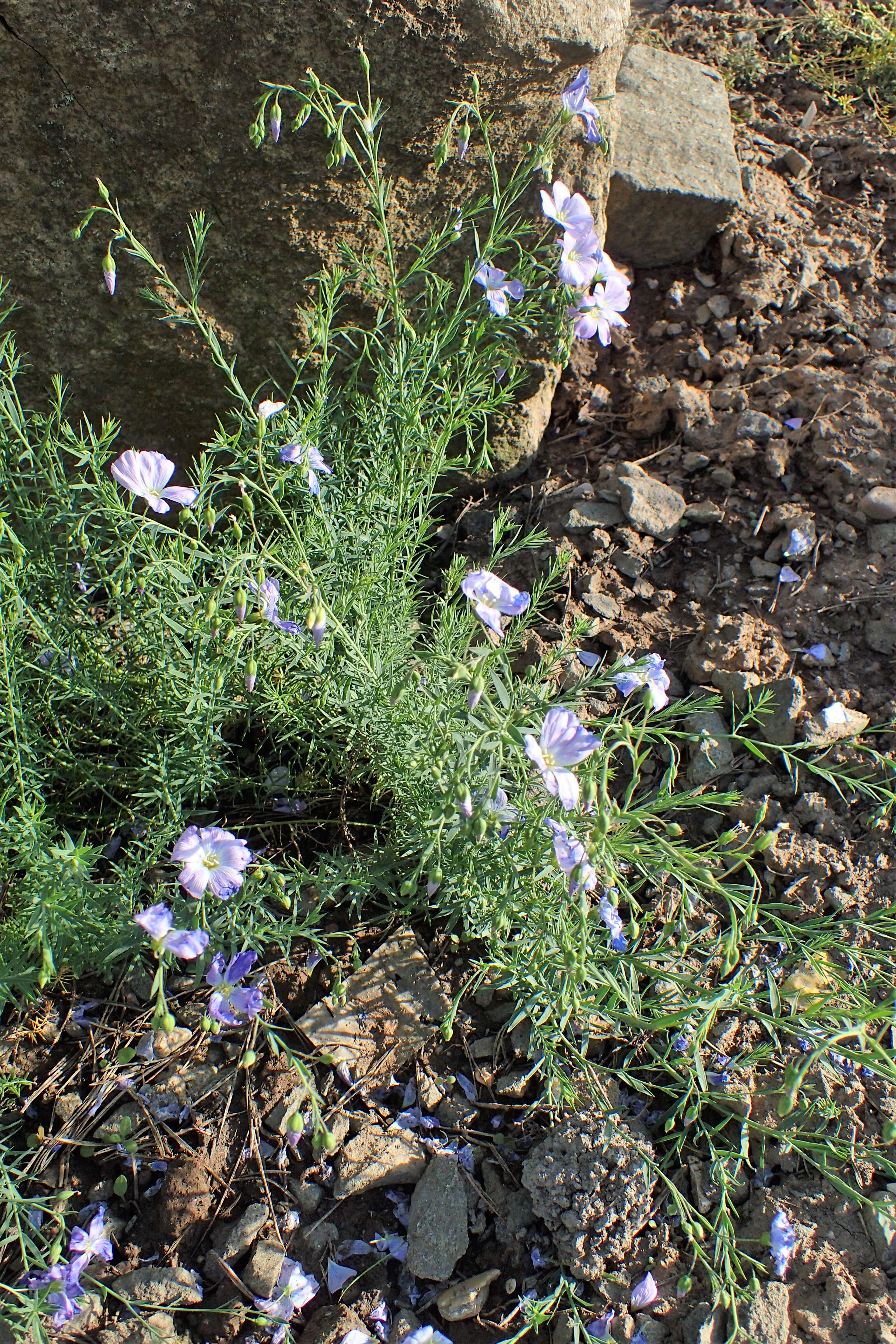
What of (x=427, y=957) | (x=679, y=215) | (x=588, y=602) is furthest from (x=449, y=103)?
(x=427, y=957)

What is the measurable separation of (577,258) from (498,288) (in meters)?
0.20

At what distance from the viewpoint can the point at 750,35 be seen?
3883 mm

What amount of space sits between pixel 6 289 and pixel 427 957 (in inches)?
79.4

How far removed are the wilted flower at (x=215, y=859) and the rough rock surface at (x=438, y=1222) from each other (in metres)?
0.80

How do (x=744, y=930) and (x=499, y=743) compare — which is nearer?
(x=499, y=743)

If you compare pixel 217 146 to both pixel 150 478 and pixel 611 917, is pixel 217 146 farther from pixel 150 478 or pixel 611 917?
pixel 611 917

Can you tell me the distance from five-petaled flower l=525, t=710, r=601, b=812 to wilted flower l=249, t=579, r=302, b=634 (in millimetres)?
522

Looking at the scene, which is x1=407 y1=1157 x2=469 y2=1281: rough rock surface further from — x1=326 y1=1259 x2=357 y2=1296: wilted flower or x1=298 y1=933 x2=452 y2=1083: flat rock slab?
x1=298 y1=933 x2=452 y2=1083: flat rock slab

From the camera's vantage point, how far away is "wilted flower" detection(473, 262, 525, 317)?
6.91 ft

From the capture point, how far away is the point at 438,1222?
1912mm

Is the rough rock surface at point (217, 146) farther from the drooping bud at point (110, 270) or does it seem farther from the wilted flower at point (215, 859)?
the wilted flower at point (215, 859)

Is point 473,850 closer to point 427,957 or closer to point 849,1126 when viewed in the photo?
point 427,957

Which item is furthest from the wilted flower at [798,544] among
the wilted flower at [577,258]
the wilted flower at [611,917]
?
the wilted flower at [611,917]

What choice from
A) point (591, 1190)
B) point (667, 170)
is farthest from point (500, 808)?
point (667, 170)
